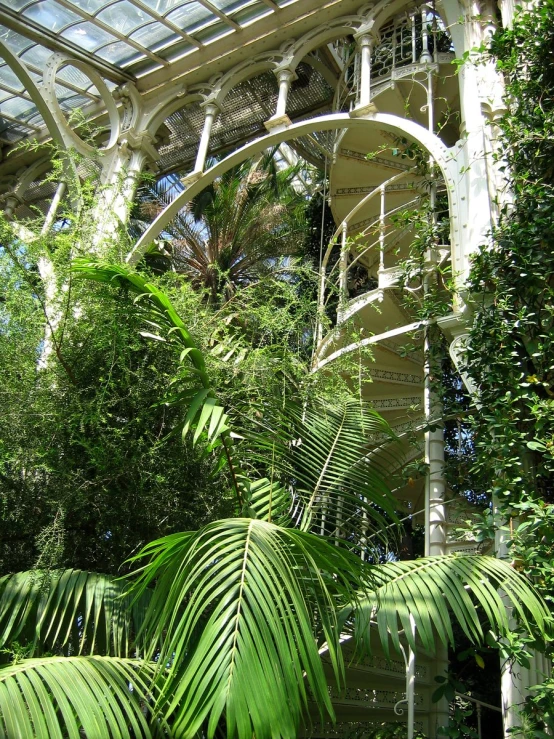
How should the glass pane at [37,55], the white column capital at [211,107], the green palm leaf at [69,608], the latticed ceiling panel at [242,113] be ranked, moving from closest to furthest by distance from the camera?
the green palm leaf at [69,608], the white column capital at [211,107], the glass pane at [37,55], the latticed ceiling panel at [242,113]

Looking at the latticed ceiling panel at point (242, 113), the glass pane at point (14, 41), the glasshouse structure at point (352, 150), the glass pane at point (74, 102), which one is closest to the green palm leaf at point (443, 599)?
the glasshouse structure at point (352, 150)

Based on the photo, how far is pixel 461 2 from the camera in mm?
6246

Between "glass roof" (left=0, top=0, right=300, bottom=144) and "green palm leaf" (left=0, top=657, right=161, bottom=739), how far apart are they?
6.89 meters

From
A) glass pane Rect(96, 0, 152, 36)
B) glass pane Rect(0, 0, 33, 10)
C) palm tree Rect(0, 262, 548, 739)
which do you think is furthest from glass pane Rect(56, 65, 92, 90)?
palm tree Rect(0, 262, 548, 739)

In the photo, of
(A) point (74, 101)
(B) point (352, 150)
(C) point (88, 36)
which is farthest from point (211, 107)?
(A) point (74, 101)

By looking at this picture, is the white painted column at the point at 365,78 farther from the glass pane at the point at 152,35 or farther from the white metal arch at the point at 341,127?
the glass pane at the point at 152,35

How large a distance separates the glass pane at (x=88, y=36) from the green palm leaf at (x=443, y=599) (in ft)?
22.9

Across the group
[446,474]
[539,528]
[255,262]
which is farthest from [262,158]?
[539,528]

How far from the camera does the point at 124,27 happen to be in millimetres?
8211

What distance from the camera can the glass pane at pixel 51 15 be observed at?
7.94 m

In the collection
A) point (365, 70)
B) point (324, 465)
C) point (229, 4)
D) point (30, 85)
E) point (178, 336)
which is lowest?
point (324, 465)

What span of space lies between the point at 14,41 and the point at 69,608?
22.8 feet

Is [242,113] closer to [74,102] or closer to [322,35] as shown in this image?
[74,102]

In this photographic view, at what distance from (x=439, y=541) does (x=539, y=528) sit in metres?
1.50
